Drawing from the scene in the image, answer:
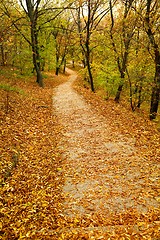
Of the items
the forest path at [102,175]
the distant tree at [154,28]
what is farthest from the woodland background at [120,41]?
the forest path at [102,175]

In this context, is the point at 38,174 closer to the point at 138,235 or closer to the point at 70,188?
the point at 70,188

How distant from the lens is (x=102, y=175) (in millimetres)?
6109

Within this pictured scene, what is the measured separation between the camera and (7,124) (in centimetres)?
865

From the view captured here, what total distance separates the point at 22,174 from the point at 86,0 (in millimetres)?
12825

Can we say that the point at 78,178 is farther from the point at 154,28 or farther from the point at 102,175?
the point at 154,28

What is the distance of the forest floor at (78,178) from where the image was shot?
13.7 ft

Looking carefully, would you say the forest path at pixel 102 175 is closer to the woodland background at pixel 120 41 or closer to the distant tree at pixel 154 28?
the distant tree at pixel 154 28

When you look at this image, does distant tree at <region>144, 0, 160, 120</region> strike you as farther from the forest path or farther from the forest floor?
the forest path

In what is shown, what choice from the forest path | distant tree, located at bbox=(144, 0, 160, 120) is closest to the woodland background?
distant tree, located at bbox=(144, 0, 160, 120)

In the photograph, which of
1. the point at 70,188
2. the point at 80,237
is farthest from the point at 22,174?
the point at 80,237

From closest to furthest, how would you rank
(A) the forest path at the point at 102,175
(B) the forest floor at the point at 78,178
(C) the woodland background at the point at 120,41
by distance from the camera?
(B) the forest floor at the point at 78,178
(A) the forest path at the point at 102,175
(C) the woodland background at the point at 120,41

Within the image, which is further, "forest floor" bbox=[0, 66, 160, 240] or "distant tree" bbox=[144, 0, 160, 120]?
"distant tree" bbox=[144, 0, 160, 120]

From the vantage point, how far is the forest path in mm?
4789

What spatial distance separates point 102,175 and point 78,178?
751mm
